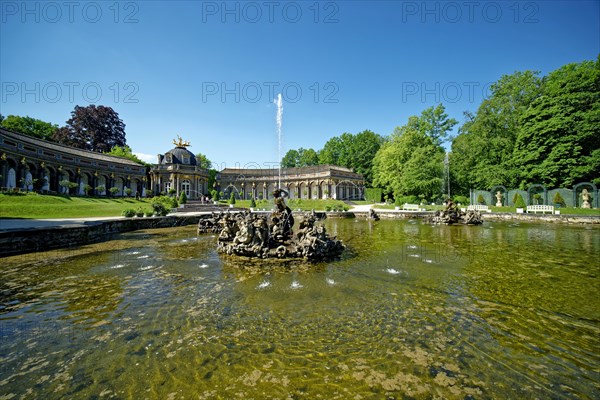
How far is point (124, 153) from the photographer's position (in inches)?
2454

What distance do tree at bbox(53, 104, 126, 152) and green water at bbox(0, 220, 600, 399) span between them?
65.0 m

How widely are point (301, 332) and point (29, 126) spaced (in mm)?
76680

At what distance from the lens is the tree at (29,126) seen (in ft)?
161

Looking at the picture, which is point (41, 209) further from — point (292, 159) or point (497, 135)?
point (292, 159)

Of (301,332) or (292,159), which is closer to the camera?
(301,332)

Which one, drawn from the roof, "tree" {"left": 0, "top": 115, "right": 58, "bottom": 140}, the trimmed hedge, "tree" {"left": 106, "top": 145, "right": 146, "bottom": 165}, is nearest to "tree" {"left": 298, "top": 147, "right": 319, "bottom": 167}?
the trimmed hedge

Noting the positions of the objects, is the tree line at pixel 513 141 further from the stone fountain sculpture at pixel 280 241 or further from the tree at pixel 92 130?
the tree at pixel 92 130

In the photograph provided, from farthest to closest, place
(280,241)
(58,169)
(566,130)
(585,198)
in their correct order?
(58,169)
(566,130)
(585,198)
(280,241)

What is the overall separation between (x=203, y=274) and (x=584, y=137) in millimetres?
41125

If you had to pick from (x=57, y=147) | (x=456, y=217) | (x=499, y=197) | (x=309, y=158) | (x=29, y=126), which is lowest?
(x=456, y=217)

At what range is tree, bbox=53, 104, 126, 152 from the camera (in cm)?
5622

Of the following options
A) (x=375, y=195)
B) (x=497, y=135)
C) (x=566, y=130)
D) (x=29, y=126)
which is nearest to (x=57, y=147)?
(x=29, y=126)

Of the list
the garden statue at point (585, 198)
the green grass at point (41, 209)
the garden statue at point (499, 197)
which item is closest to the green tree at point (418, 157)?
the garden statue at point (499, 197)

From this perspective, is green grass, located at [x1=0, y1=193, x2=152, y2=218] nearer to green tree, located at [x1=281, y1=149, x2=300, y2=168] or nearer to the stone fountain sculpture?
the stone fountain sculpture
